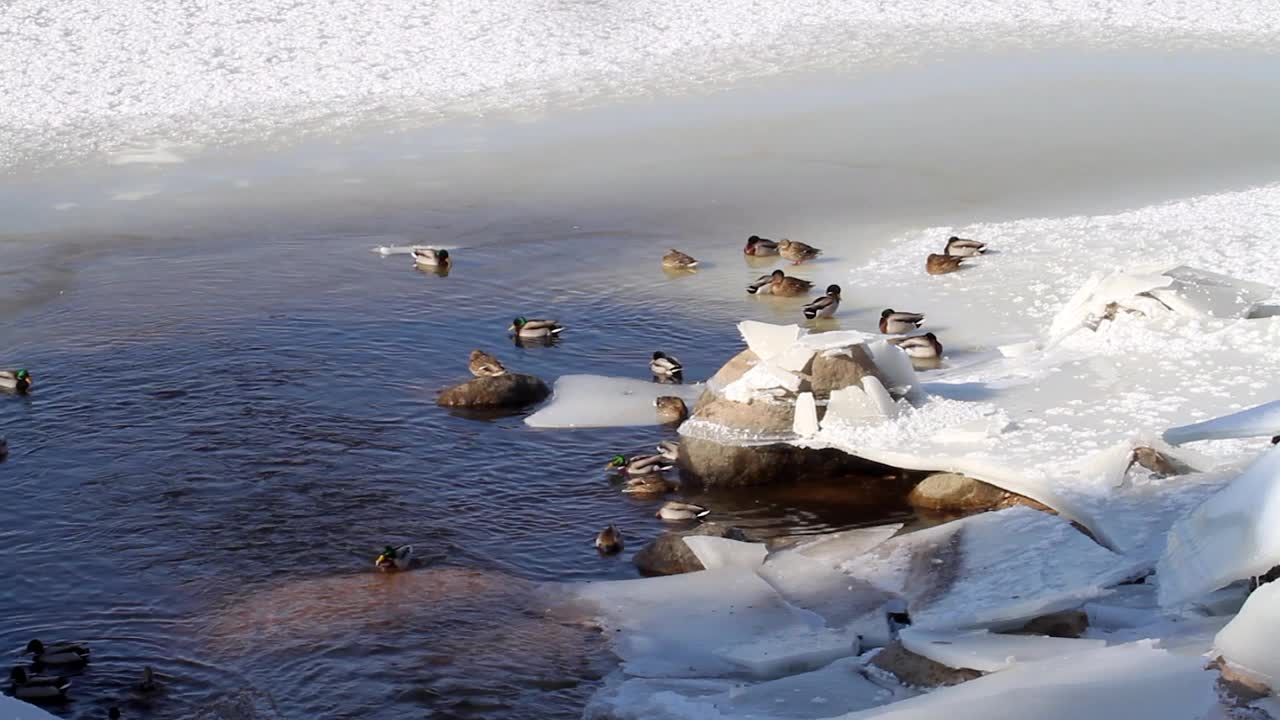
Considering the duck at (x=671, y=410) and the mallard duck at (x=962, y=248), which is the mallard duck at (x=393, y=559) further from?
the mallard duck at (x=962, y=248)

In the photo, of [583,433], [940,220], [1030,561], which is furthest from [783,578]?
[940,220]

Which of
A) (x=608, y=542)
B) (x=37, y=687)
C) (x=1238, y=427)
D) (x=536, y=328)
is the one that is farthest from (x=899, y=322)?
(x=37, y=687)

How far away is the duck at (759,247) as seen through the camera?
15555 millimetres

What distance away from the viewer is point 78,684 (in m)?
8.09

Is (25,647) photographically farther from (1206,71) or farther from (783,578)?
(1206,71)

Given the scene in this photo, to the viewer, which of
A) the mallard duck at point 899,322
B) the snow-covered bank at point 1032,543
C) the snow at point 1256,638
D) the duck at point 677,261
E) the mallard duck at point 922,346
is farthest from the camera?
the duck at point 677,261

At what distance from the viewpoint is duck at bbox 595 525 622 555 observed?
9836 millimetres

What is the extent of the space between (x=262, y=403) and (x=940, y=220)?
8.08 metres

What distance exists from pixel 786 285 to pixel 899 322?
1497mm

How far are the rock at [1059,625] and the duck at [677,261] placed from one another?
25.8 ft

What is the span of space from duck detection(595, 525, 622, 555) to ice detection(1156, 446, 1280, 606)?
3430mm

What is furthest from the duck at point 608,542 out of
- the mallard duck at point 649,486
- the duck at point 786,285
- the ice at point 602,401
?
the duck at point 786,285

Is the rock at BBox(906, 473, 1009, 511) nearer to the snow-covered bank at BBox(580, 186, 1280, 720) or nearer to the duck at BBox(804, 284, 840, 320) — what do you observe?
the snow-covered bank at BBox(580, 186, 1280, 720)

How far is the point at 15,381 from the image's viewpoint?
12.2 metres
